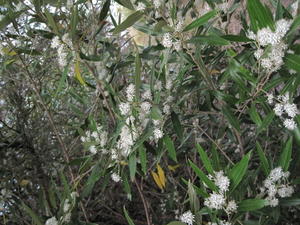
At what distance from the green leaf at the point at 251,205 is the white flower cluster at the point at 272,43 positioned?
0.28 meters

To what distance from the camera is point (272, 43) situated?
722 millimetres

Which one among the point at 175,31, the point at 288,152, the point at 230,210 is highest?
the point at 175,31

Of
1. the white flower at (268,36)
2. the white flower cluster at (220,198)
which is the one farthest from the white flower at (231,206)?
the white flower at (268,36)

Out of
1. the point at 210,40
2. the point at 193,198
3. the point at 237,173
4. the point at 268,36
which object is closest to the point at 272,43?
the point at 268,36

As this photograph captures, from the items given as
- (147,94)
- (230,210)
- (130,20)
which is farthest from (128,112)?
(230,210)

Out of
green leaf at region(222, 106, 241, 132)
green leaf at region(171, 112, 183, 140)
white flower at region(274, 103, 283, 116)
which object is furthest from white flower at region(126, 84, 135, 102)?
white flower at region(274, 103, 283, 116)

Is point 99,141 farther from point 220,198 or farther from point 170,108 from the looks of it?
point 220,198

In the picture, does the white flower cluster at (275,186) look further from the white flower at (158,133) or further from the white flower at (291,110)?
the white flower at (158,133)

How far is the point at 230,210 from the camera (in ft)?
2.71

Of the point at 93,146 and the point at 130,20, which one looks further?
the point at 93,146

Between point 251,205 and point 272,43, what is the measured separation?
Result: 1.11 ft

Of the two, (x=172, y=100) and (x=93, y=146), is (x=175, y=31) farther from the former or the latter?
(x=93, y=146)

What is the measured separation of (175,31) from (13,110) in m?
1.09

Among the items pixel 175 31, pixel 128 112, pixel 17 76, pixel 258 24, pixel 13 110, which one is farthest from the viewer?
pixel 13 110
